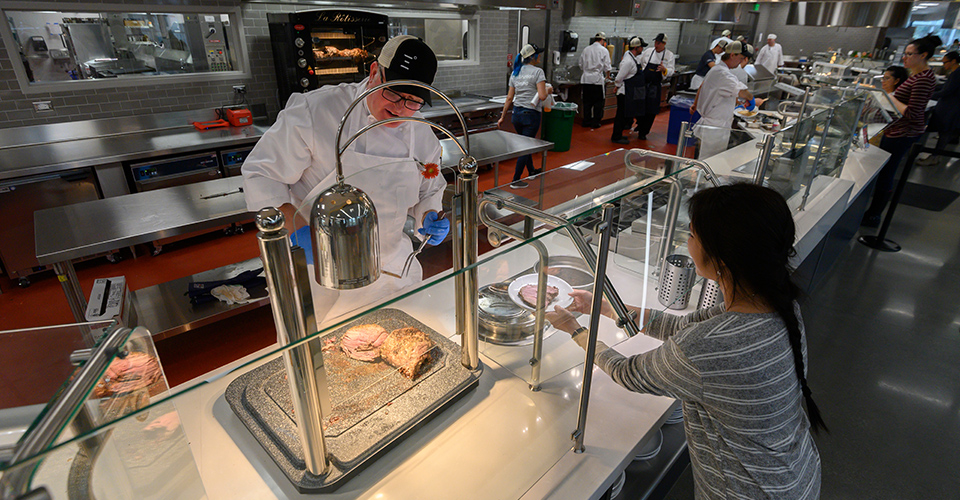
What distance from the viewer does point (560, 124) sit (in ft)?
23.9

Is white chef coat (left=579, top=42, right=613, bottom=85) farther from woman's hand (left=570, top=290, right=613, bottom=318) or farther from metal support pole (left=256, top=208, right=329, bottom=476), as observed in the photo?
metal support pole (left=256, top=208, right=329, bottom=476)

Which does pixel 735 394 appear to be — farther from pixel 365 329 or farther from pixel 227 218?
pixel 227 218

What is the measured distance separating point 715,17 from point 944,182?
6977 mm

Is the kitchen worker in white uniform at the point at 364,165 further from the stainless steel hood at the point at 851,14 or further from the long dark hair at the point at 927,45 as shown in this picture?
the stainless steel hood at the point at 851,14

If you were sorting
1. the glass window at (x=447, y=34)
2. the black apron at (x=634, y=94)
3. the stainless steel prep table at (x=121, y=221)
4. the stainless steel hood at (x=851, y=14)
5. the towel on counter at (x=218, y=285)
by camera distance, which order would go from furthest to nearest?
1. the black apron at (x=634, y=94)
2. the stainless steel hood at (x=851, y=14)
3. the glass window at (x=447, y=34)
4. the towel on counter at (x=218, y=285)
5. the stainless steel prep table at (x=121, y=221)

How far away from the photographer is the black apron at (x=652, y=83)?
314 inches

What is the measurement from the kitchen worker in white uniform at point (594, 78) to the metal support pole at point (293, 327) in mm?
8362

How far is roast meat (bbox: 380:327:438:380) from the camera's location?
1.27m

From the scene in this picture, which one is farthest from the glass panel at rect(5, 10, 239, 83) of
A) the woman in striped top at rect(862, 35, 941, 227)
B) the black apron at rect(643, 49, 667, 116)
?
the woman in striped top at rect(862, 35, 941, 227)

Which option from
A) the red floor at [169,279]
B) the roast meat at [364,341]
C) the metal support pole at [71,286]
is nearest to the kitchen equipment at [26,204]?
the red floor at [169,279]

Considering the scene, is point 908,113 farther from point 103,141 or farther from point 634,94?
point 103,141

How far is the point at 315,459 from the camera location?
1.04 metres

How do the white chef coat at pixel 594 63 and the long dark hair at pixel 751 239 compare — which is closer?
the long dark hair at pixel 751 239

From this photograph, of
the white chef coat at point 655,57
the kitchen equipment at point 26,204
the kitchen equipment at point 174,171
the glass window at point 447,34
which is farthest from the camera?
the white chef coat at point 655,57
